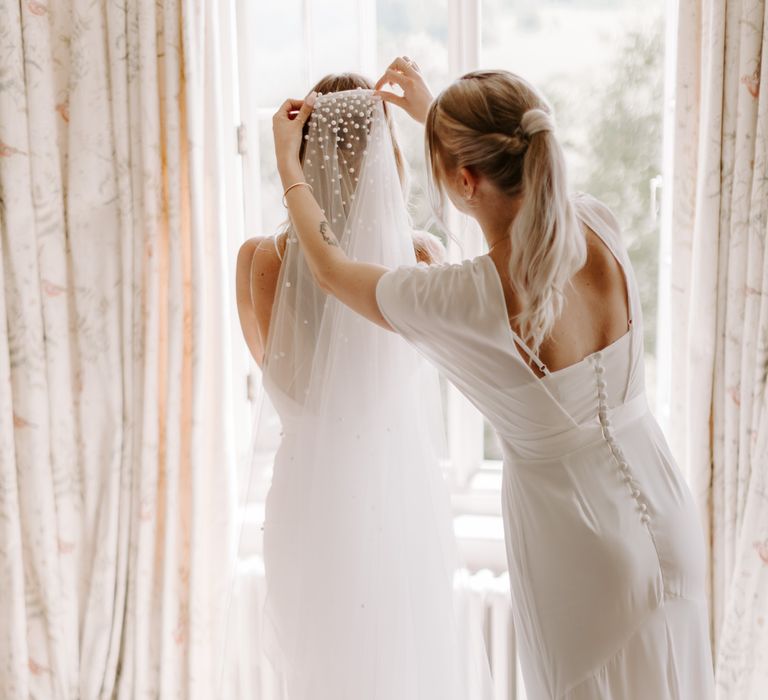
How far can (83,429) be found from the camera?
2.22m

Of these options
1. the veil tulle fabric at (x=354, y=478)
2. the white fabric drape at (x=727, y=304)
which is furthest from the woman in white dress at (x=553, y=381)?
the white fabric drape at (x=727, y=304)

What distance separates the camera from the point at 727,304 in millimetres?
1823

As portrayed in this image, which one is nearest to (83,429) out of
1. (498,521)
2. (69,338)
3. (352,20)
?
(69,338)

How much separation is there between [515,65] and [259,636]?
1573 mm

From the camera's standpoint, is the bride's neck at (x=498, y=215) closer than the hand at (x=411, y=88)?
Yes

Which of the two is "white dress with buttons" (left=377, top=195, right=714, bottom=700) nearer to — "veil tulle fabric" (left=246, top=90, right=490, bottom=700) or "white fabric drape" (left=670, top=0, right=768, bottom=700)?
"veil tulle fabric" (left=246, top=90, right=490, bottom=700)

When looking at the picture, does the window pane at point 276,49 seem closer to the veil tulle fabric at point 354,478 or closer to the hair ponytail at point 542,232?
the veil tulle fabric at point 354,478

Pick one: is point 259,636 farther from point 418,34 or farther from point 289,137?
point 418,34

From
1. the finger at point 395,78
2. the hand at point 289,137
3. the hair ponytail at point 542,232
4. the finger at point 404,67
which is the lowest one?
the hair ponytail at point 542,232

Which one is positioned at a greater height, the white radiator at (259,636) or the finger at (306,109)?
the finger at (306,109)

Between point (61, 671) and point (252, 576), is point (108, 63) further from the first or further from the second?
point (61, 671)

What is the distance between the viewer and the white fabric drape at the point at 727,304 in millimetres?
1751

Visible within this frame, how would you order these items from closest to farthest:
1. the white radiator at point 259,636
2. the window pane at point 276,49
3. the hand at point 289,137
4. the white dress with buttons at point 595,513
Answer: the white dress with buttons at point 595,513 → the hand at point 289,137 → the white radiator at point 259,636 → the window pane at point 276,49

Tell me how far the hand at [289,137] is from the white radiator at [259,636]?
101cm
